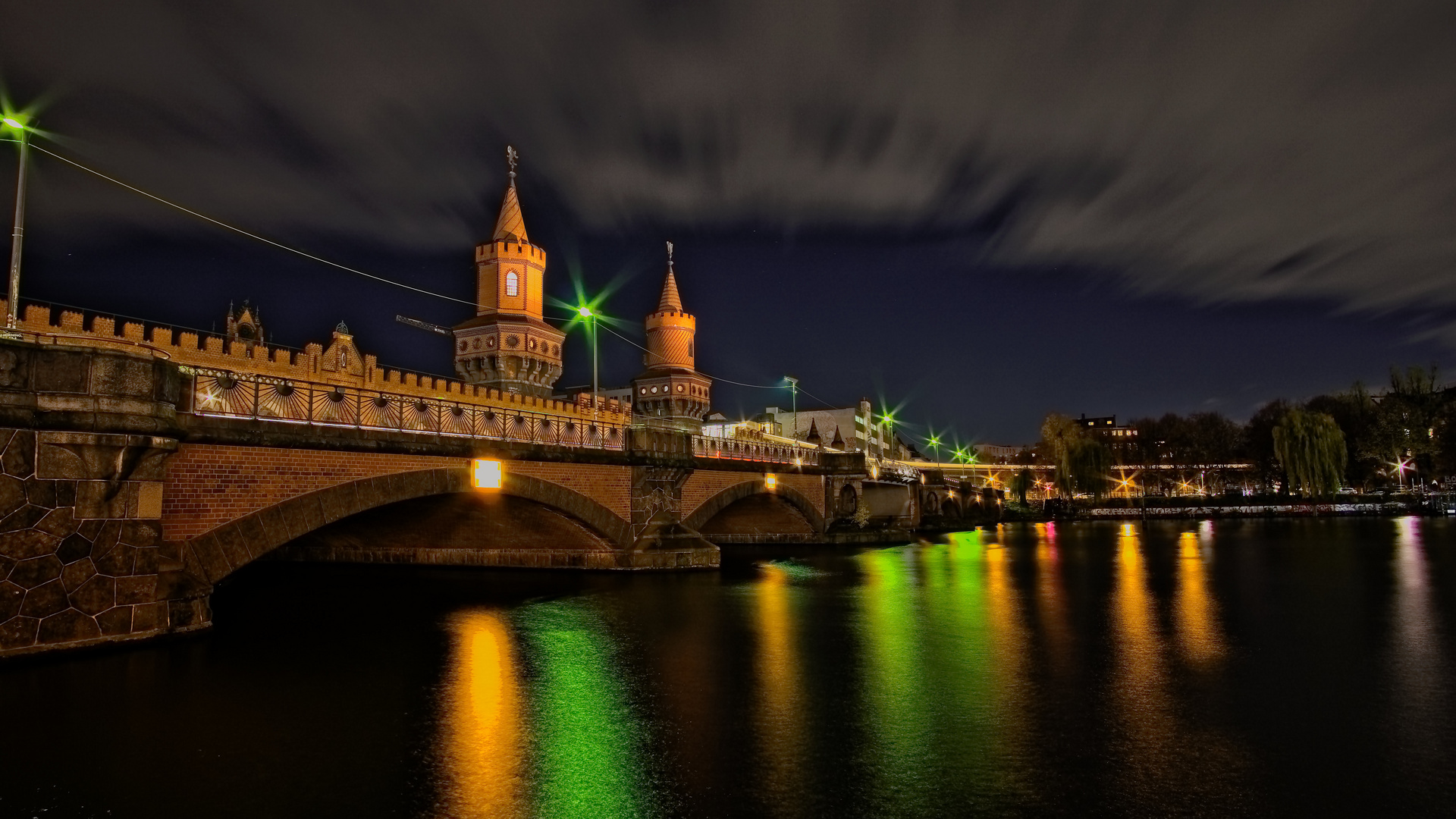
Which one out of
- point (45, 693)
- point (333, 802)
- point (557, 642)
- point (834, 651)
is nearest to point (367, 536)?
point (557, 642)

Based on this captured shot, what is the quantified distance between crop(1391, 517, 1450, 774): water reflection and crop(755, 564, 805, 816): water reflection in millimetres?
6396

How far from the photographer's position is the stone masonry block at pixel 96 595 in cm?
1205

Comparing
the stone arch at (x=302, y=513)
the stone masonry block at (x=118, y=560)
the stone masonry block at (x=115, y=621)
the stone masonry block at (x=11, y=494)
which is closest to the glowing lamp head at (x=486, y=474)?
the stone arch at (x=302, y=513)

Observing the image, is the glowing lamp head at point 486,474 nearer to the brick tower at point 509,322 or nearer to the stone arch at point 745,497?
the stone arch at point 745,497

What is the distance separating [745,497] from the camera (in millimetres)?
38406

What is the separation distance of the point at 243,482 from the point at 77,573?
3111 mm

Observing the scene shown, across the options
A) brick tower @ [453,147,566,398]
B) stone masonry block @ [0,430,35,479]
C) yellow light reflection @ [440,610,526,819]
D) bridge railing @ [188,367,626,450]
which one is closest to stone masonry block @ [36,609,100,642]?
stone masonry block @ [0,430,35,479]

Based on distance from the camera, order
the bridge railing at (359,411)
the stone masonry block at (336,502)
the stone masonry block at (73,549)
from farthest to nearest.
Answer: the stone masonry block at (336,502)
the bridge railing at (359,411)
the stone masonry block at (73,549)

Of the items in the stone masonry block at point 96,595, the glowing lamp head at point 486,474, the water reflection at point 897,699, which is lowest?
the water reflection at point 897,699

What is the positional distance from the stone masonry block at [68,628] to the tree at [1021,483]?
106618mm

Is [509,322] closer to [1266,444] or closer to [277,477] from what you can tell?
[277,477]

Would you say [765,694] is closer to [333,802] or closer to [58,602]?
[333,802]

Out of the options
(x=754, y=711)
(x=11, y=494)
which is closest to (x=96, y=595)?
(x=11, y=494)

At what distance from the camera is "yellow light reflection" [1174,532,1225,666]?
13.7 meters
